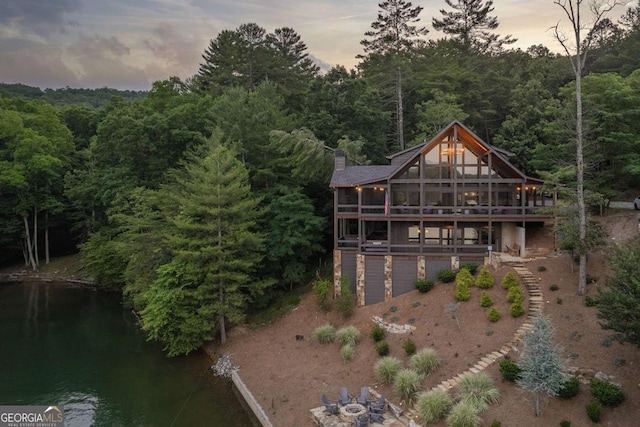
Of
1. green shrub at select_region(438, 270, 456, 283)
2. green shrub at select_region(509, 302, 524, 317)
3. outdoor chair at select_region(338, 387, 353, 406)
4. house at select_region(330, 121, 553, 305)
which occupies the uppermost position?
house at select_region(330, 121, 553, 305)

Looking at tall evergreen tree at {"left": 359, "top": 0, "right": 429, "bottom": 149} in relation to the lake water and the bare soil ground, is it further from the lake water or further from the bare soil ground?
the lake water

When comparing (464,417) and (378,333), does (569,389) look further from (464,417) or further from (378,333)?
(378,333)

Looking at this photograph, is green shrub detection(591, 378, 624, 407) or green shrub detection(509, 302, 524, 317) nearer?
green shrub detection(591, 378, 624, 407)

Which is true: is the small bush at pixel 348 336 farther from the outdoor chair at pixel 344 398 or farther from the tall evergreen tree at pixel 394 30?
the tall evergreen tree at pixel 394 30

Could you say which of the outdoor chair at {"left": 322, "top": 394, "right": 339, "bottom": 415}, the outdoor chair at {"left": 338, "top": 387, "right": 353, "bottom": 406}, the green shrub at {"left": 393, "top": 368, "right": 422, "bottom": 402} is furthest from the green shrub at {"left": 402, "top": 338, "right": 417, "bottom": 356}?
the outdoor chair at {"left": 322, "top": 394, "right": 339, "bottom": 415}

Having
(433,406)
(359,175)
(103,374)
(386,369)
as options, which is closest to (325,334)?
(386,369)

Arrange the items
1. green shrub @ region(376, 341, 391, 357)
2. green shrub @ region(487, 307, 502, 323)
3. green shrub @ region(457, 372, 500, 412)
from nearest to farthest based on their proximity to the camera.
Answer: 1. green shrub @ region(457, 372, 500, 412)
2. green shrub @ region(487, 307, 502, 323)
3. green shrub @ region(376, 341, 391, 357)

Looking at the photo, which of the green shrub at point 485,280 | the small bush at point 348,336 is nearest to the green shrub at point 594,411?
the green shrub at point 485,280
